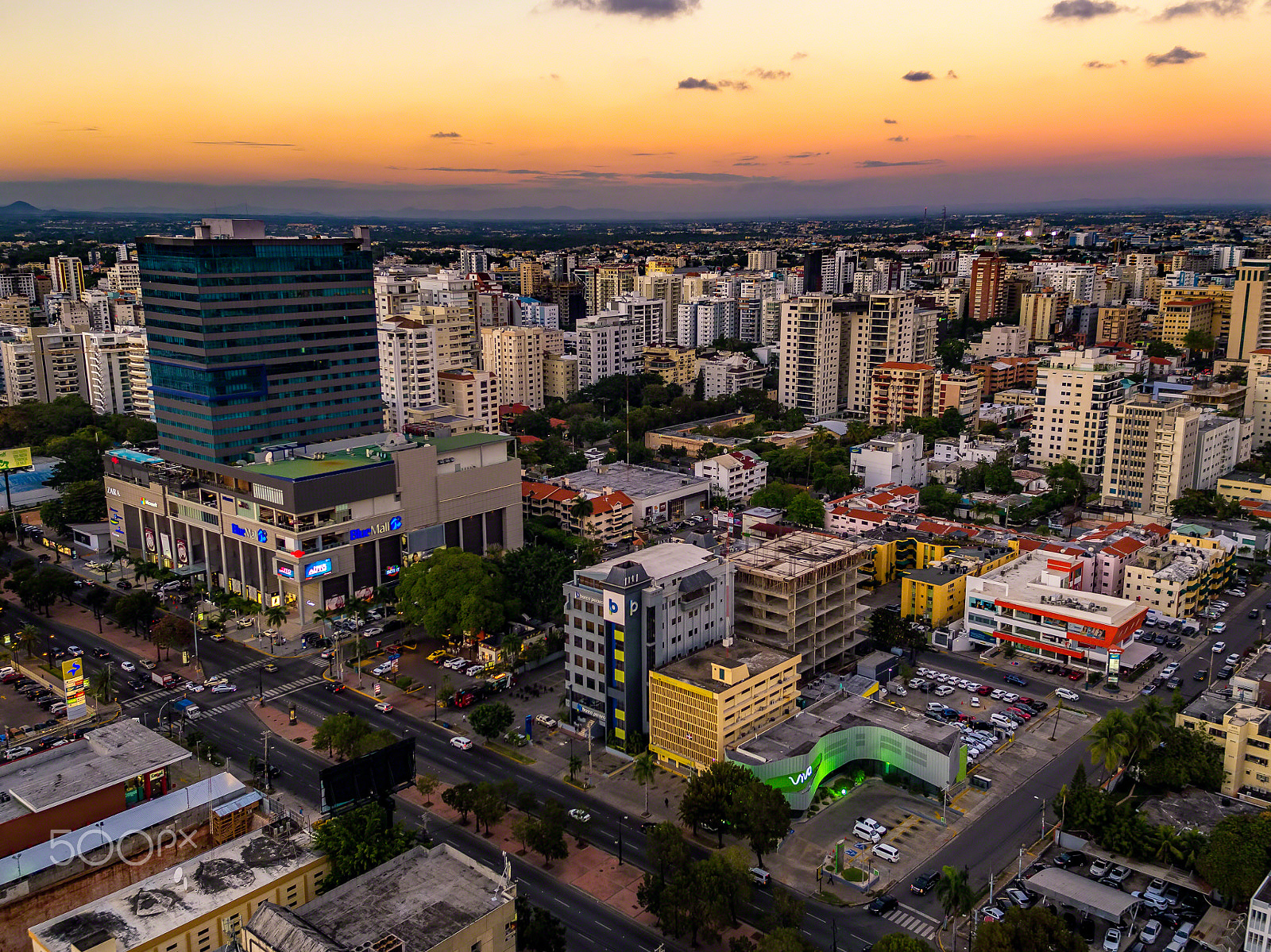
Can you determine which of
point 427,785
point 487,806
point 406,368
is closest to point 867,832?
point 487,806

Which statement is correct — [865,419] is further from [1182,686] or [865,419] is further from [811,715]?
[811,715]

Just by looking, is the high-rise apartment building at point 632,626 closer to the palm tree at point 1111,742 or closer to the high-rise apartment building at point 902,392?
the palm tree at point 1111,742

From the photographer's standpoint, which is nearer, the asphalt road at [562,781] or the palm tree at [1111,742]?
the asphalt road at [562,781]

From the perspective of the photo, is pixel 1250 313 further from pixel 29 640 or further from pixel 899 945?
pixel 29 640

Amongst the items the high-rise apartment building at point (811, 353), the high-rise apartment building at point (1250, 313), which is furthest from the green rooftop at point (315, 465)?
the high-rise apartment building at point (1250, 313)

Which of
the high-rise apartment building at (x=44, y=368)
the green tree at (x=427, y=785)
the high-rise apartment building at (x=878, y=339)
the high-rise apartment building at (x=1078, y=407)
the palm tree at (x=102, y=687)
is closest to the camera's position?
the green tree at (x=427, y=785)

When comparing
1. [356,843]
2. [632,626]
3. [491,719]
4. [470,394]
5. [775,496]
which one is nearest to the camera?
[356,843]
